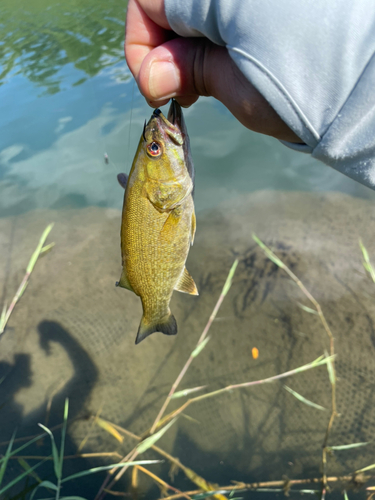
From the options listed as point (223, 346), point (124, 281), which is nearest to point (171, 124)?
point (124, 281)

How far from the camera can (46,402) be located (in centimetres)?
326

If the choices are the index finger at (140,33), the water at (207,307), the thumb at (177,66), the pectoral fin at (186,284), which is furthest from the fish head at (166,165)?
the water at (207,307)

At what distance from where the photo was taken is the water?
297 cm

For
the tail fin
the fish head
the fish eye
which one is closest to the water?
the tail fin

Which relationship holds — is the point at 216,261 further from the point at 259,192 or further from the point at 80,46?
the point at 80,46

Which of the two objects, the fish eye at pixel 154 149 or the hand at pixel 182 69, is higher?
the hand at pixel 182 69

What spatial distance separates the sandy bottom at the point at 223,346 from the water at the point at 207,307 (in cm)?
1

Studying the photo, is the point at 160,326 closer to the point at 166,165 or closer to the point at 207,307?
the point at 166,165

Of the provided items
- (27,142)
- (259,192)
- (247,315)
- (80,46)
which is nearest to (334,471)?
(247,315)

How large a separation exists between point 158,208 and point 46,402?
2.52 m

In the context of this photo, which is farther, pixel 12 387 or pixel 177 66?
pixel 12 387

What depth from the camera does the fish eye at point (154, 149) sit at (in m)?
1.71

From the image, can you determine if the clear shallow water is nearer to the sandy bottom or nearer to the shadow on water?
the sandy bottom

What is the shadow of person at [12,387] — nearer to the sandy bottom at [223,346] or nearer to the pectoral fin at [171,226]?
the sandy bottom at [223,346]
